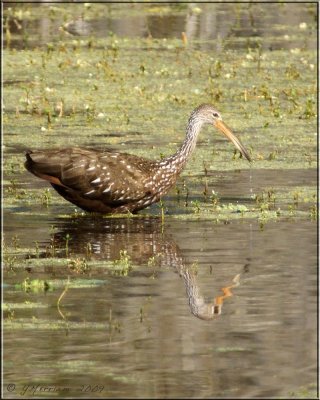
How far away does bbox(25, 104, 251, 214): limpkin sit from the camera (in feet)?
46.3

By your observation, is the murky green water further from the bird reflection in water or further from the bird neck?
the bird neck

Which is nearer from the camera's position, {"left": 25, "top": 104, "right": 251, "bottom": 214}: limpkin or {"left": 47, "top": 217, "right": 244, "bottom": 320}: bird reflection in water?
{"left": 47, "top": 217, "right": 244, "bottom": 320}: bird reflection in water

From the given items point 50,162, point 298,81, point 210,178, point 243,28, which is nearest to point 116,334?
point 50,162

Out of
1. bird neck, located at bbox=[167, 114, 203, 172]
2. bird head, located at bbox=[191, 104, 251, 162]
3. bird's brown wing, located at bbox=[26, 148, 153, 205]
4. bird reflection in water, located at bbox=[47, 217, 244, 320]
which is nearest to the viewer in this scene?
bird reflection in water, located at bbox=[47, 217, 244, 320]

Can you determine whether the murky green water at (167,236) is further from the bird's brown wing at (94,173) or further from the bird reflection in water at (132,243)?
the bird's brown wing at (94,173)

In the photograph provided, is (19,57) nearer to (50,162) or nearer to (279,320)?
(50,162)

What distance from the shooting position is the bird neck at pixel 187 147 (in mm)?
14711

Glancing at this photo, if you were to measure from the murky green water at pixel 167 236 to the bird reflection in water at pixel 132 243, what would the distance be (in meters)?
0.02

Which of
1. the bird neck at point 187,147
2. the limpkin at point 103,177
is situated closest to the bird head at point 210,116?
the bird neck at point 187,147

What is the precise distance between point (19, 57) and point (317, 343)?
16935mm

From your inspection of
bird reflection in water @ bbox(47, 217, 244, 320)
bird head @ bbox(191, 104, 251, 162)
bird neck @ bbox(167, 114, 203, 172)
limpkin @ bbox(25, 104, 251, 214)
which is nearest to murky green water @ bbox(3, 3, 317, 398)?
bird reflection in water @ bbox(47, 217, 244, 320)

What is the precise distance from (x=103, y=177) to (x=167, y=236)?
1.15 m

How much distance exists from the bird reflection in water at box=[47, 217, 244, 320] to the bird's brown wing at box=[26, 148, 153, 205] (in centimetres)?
28

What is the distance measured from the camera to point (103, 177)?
14281 millimetres
